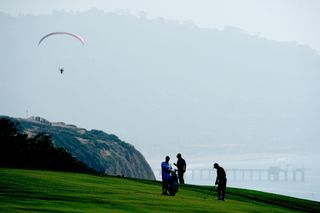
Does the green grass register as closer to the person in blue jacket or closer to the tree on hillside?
the person in blue jacket

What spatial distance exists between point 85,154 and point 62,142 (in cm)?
625

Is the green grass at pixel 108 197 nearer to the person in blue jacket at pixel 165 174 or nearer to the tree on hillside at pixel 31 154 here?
the person in blue jacket at pixel 165 174

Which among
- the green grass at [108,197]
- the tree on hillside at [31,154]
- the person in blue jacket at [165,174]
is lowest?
the green grass at [108,197]

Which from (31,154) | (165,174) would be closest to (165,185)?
(165,174)

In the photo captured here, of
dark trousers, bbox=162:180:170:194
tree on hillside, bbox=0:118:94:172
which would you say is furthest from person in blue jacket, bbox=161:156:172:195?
tree on hillside, bbox=0:118:94:172

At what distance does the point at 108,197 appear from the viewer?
41.2 m

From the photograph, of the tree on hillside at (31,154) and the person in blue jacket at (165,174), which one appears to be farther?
the tree on hillside at (31,154)

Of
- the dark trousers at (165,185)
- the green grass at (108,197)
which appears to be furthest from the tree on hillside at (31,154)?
the dark trousers at (165,185)

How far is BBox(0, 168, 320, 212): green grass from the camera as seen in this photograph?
36.5 meters

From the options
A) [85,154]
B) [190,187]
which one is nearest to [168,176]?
[190,187]

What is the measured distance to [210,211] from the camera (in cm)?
3947

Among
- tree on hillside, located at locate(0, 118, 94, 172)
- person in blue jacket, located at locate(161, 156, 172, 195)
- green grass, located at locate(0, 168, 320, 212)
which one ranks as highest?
tree on hillside, located at locate(0, 118, 94, 172)

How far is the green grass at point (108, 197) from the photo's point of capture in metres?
36.5

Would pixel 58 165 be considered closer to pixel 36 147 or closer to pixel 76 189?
pixel 36 147
